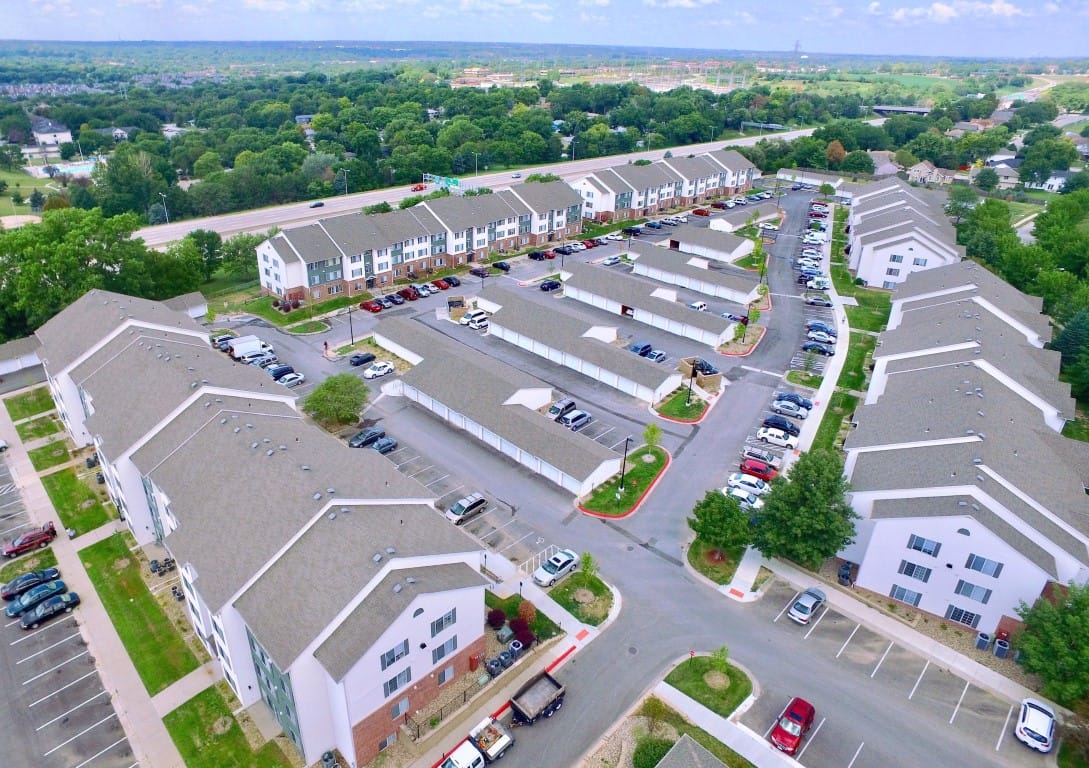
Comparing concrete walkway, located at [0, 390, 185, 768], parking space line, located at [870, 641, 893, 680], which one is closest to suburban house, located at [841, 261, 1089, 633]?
parking space line, located at [870, 641, 893, 680]

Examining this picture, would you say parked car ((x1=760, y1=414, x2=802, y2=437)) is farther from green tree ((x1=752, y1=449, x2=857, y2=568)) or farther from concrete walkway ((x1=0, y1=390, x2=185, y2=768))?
concrete walkway ((x1=0, y1=390, x2=185, y2=768))

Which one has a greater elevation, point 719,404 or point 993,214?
point 993,214

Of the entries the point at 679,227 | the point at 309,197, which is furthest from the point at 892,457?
the point at 309,197

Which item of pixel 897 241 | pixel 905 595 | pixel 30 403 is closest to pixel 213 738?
pixel 905 595

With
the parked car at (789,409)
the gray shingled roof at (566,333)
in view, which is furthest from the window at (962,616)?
the gray shingled roof at (566,333)

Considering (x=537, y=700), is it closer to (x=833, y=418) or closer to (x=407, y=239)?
(x=833, y=418)

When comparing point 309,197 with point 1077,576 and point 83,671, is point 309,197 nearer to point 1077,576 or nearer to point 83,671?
point 83,671

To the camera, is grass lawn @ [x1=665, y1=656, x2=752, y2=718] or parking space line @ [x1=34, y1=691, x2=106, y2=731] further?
grass lawn @ [x1=665, y1=656, x2=752, y2=718]
